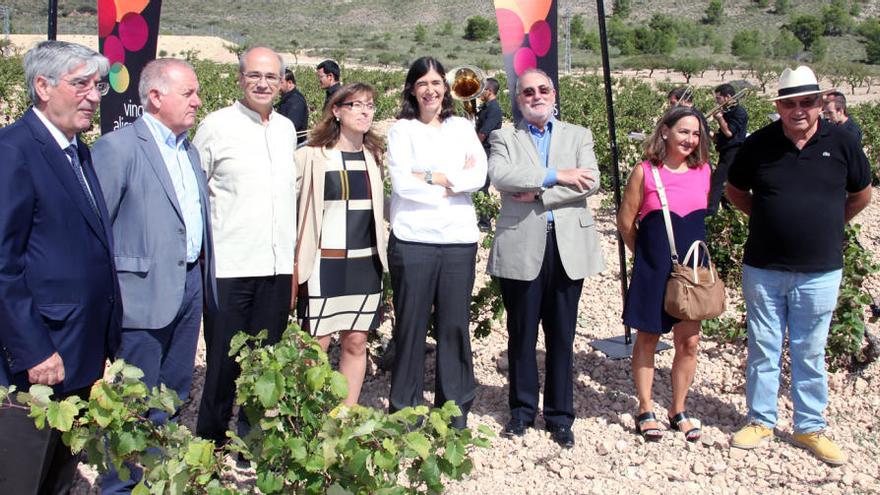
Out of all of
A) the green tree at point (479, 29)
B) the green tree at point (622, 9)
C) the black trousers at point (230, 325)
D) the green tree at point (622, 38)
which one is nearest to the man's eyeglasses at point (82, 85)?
the black trousers at point (230, 325)

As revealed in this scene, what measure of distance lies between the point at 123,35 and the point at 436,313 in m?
1.89

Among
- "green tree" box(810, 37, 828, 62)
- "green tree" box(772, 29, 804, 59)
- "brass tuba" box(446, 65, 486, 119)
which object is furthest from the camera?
"green tree" box(772, 29, 804, 59)

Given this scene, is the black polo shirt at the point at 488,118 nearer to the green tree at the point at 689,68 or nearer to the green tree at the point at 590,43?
the green tree at the point at 689,68

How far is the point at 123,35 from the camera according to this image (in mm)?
3889

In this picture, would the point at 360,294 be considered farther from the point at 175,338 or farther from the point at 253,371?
the point at 253,371

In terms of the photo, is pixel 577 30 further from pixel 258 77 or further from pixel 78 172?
pixel 78 172

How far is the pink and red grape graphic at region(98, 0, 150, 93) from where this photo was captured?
3885 mm

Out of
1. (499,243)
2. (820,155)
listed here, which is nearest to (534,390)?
(499,243)

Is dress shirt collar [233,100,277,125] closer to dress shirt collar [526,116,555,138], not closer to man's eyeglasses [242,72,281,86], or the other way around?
man's eyeglasses [242,72,281,86]

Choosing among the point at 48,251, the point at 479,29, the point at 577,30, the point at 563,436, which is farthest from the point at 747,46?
the point at 48,251

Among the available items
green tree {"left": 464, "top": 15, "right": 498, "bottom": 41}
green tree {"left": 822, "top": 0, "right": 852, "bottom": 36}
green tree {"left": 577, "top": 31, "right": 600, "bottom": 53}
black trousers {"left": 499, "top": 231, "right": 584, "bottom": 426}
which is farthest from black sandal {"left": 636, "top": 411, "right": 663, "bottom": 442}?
green tree {"left": 822, "top": 0, "right": 852, "bottom": 36}

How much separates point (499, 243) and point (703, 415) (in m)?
1.48

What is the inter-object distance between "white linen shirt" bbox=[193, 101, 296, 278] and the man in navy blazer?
0.75m

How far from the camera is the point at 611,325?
5645mm
